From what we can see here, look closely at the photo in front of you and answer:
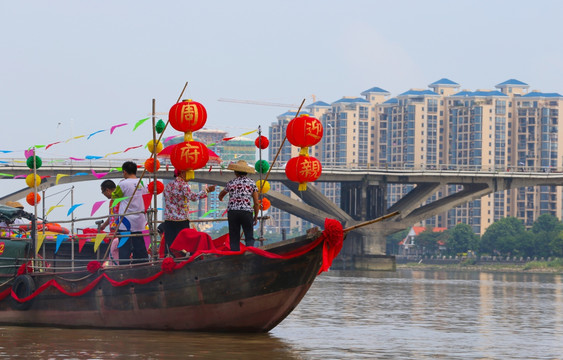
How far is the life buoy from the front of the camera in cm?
1762

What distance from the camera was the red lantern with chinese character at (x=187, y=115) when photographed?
16.7m

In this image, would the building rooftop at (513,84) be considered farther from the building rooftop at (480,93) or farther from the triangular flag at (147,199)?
the triangular flag at (147,199)

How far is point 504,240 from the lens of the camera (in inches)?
4835

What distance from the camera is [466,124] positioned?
498ft

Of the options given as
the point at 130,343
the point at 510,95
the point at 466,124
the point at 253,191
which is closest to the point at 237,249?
the point at 253,191

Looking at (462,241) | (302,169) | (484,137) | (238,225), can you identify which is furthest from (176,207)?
(484,137)

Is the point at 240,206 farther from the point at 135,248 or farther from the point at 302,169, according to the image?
the point at 302,169

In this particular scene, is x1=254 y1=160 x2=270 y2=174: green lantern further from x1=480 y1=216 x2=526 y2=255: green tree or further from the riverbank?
x1=480 y1=216 x2=526 y2=255: green tree

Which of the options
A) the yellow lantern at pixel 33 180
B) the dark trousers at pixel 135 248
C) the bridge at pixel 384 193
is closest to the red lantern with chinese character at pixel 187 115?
the dark trousers at pixel 135 248

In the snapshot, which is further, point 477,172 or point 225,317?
point 477,172

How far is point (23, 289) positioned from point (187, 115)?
13.5ft

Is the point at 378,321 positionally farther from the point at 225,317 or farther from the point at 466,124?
the point at 466,124

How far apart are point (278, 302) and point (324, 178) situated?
63.0 meters

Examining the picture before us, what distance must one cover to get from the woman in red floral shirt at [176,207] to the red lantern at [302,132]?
6.80ft
